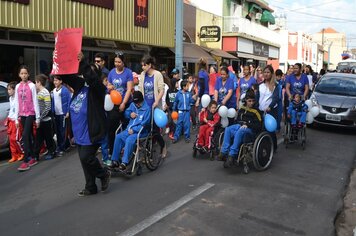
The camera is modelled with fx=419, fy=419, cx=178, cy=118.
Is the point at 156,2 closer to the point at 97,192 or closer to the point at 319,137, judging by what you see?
the point at 319,137

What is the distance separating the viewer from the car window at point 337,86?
42.1ft

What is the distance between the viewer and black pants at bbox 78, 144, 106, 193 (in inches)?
212

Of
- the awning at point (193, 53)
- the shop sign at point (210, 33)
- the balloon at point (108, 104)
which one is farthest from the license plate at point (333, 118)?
the shop sign at point (210, 33)

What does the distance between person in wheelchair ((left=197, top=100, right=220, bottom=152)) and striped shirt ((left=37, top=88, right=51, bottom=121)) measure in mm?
2886

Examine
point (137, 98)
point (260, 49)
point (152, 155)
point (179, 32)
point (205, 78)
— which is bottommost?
point (152, 155)

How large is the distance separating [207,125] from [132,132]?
75.6 inches

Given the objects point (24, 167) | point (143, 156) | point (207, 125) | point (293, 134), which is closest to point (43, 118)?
point (24, 167)

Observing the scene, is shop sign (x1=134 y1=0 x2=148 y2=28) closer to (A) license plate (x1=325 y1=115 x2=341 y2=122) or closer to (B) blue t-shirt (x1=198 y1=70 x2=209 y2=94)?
(B) blue t-shirt (x1=198 y1=70 x2=209 y2=94)

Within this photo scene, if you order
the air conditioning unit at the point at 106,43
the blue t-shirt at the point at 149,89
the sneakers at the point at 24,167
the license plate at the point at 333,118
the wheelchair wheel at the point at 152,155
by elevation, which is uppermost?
the air conditioning unit at the point at 106,43

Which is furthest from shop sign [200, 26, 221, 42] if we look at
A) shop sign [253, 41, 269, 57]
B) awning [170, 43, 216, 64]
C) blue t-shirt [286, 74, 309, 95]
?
blue t-shirt [286, 74, 309, 95]

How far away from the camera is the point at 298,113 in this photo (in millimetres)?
9273

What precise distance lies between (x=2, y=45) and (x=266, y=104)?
27.3 feet

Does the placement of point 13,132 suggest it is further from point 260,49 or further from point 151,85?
point 260,49

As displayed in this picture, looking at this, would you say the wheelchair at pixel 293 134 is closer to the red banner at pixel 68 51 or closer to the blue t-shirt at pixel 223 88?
the blue t-shirt at pixel 223 88
